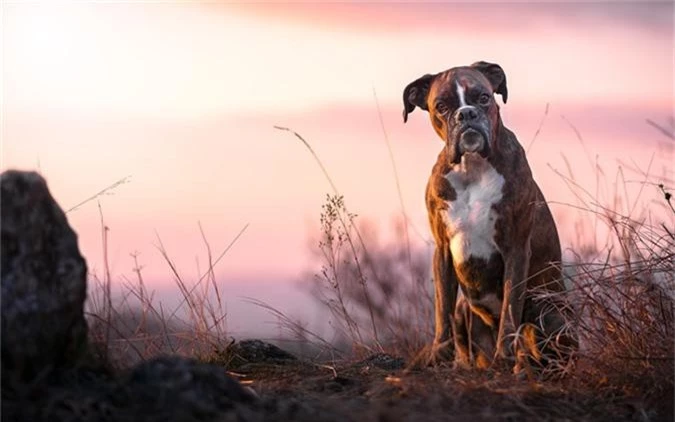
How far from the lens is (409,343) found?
952 centimetres

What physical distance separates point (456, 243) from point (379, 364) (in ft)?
3.42

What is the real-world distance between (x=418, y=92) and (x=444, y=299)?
4.47ft

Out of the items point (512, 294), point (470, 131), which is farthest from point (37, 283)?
point (512, 294)

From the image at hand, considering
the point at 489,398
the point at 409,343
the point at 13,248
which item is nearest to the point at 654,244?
the point at 489,398

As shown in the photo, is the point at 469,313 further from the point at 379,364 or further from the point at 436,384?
the point at 436,384

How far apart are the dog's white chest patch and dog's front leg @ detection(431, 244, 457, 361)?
0.69ft

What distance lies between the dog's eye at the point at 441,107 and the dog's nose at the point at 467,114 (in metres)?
0.21

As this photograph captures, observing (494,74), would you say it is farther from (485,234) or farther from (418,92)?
(485,234)

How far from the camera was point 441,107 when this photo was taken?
751 cm

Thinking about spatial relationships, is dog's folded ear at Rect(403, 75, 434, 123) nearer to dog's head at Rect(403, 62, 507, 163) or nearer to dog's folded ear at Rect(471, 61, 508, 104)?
dog's head at Rect(403, 62, 507, 163)

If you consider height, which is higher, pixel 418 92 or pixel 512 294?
pixel 418 92

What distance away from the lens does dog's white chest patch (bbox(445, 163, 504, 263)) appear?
7.46 meters

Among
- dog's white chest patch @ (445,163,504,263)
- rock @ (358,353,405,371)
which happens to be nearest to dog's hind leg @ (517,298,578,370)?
dog's white chest patch @ (445,163,504,263)

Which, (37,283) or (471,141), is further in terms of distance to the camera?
(471,141)
